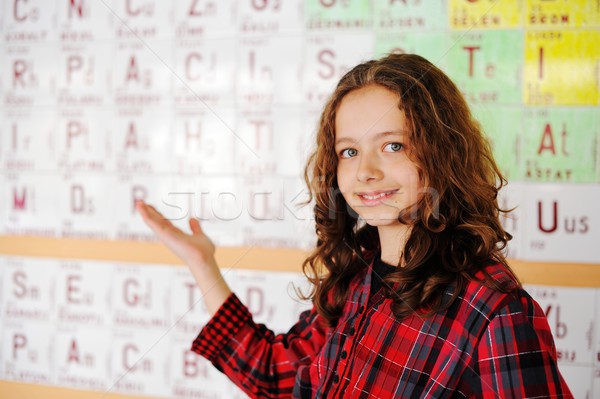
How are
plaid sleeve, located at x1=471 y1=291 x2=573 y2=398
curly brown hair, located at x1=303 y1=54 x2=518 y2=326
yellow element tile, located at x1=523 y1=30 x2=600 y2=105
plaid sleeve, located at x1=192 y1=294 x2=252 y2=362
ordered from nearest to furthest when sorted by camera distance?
plaid sleeve, located at x1=471 y1=291 x2=573 y2=398, curly brown hair, located at x1=303 y1=54 x2=518 y2=326, plaid sleeve, located at x1=192 y1=294 x2=252 y2=362, yellow element tile, located at x1=523 y1=30 x2=600 y2=105

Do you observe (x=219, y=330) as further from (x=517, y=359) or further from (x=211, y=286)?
(x=517, y=359)

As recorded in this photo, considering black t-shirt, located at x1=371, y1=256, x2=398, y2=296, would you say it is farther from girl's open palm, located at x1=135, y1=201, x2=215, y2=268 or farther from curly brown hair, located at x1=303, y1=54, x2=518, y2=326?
girl's open palm, located at x1=135, y1=201, x2=215, y2=268

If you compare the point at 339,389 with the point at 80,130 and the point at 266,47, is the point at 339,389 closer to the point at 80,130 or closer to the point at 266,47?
the point at 266,47

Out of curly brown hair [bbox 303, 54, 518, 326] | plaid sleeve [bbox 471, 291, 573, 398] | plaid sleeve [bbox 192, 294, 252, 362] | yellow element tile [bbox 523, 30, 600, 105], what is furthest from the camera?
yellow element tile [bbox 523, 30, 600, 105]

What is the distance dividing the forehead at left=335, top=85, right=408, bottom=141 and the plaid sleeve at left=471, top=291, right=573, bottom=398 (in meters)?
0.25

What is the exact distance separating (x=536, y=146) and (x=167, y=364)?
41.6 inches

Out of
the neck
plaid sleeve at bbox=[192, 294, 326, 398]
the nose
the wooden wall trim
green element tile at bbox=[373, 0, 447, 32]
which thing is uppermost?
green element tile at bbox=[373, 0, 447, 32]

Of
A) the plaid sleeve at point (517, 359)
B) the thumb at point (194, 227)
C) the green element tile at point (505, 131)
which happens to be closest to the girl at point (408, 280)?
the plaid sleeve at point (517, 359)

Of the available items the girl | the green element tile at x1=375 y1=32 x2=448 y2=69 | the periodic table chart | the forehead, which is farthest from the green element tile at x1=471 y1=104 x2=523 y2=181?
the forehead

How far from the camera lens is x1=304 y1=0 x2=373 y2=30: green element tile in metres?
1.22

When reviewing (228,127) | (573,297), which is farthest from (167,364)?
(573,297)

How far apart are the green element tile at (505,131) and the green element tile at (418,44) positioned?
14 centimetres

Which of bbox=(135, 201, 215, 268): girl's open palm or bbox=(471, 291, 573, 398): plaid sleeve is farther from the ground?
bbox=(135, 201, 215, 268): girl's open palm

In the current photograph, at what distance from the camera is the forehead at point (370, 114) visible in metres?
0.66
